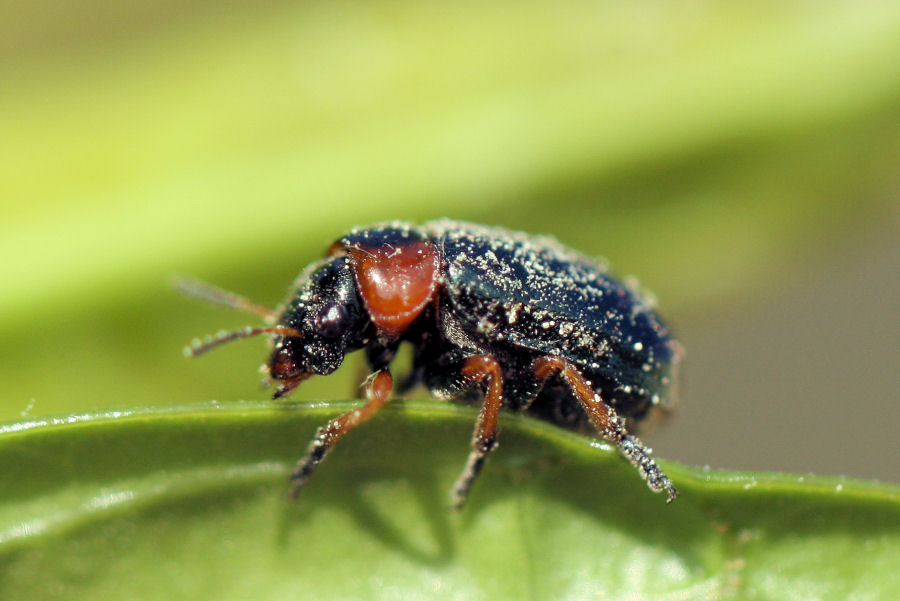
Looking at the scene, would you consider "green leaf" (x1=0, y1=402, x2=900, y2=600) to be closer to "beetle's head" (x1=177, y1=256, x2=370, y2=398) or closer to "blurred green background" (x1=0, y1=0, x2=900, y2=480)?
"beetle's head" (x1=177, y1=256, x2=370, y2=398)

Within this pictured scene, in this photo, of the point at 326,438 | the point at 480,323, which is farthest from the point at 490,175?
the point at 326,438

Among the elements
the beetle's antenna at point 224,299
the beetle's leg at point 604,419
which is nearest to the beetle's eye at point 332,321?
the beetle's antenna at point 224,299

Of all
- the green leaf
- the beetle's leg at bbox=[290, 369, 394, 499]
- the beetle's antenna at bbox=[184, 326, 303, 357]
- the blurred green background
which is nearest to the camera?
the green leaf

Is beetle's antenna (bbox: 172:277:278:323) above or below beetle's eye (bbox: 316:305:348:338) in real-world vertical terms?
below

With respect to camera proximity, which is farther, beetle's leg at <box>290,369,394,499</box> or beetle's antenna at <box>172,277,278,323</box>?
beetle's antenna at <box>172,277,278,323</box>

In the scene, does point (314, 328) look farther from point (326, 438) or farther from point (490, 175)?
point (490, 175)

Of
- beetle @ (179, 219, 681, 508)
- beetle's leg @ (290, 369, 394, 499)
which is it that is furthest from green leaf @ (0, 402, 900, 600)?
beetle @ (179, 219, 681, 508)

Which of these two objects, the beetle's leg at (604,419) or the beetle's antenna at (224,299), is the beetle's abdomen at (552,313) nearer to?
the beetle's leg at (604,419)

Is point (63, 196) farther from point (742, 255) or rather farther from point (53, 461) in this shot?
point (742, 255)
